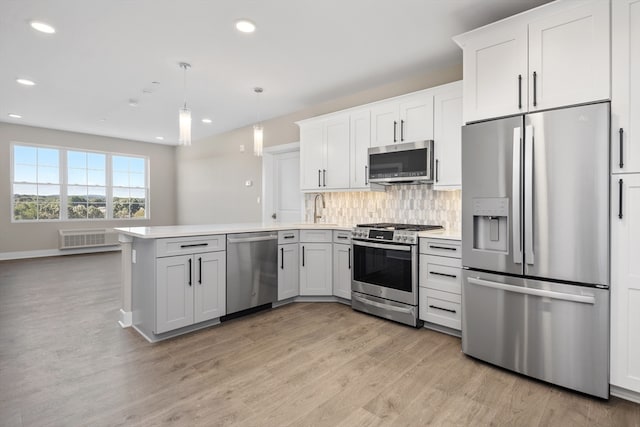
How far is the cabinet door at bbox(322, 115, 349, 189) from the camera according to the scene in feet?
13.4

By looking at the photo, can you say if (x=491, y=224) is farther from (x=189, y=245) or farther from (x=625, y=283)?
(x=189, y=245)

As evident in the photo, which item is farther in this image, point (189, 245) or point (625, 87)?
point (189, 245)

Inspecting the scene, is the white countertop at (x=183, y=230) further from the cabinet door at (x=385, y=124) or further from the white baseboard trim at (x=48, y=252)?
the white baseboard trim at (x=48, y=252)

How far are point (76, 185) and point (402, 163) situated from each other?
7.30m

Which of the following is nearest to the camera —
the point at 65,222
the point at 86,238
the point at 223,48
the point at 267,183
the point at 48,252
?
the point at 223,48

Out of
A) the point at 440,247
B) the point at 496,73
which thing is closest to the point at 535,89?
the point at 496,73

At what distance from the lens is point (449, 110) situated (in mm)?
A: 3211

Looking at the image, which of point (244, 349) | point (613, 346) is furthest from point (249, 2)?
point (613, 346)

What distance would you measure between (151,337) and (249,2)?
283cm

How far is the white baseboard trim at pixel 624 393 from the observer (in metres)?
1.96

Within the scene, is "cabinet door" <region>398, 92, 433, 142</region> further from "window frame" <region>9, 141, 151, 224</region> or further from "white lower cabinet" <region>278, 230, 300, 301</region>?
"window frame" <region>9, 141, 151, 224</region>

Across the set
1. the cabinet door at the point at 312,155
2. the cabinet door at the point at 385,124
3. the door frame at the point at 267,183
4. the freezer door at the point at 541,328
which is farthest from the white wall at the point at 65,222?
the freezer door at the point at 541,328

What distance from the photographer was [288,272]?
3828 mm

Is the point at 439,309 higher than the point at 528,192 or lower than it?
lower
